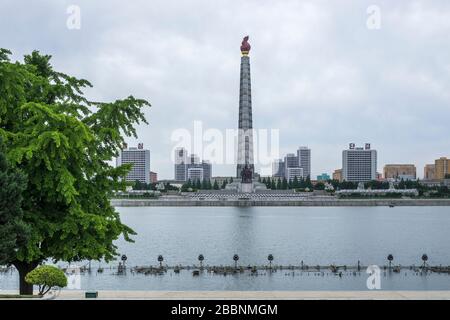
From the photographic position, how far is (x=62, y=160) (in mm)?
14852

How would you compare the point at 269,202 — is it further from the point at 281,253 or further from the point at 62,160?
the point at 62,160

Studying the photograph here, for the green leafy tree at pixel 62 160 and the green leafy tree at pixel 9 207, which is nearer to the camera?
the green leafy tree at pixel 9 207

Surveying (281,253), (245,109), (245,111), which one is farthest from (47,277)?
(245,111)

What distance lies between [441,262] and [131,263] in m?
27.0

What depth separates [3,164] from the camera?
42.6 ft

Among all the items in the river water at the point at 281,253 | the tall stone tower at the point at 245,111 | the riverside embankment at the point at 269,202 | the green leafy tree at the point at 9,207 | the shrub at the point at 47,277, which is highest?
the tall stone tower at the point at 245,111

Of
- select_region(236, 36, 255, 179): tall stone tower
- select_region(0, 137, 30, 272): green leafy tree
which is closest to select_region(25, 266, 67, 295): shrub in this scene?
select_region(0, 137, 30, 272): green leafy tree

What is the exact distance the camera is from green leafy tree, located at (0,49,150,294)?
47.8 ft

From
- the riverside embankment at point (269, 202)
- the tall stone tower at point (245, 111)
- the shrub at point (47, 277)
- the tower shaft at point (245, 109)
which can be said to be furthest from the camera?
the tall stone tower at point (245, 111)

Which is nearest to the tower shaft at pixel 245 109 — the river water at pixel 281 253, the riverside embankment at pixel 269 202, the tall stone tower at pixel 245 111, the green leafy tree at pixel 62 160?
the tall stone tower at pixel 245 111

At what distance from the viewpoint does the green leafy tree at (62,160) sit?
1455cm

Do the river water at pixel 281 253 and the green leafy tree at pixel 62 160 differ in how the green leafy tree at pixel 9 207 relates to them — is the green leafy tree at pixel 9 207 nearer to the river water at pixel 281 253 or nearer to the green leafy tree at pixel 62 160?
the green leafy tree at pixel 62 160
